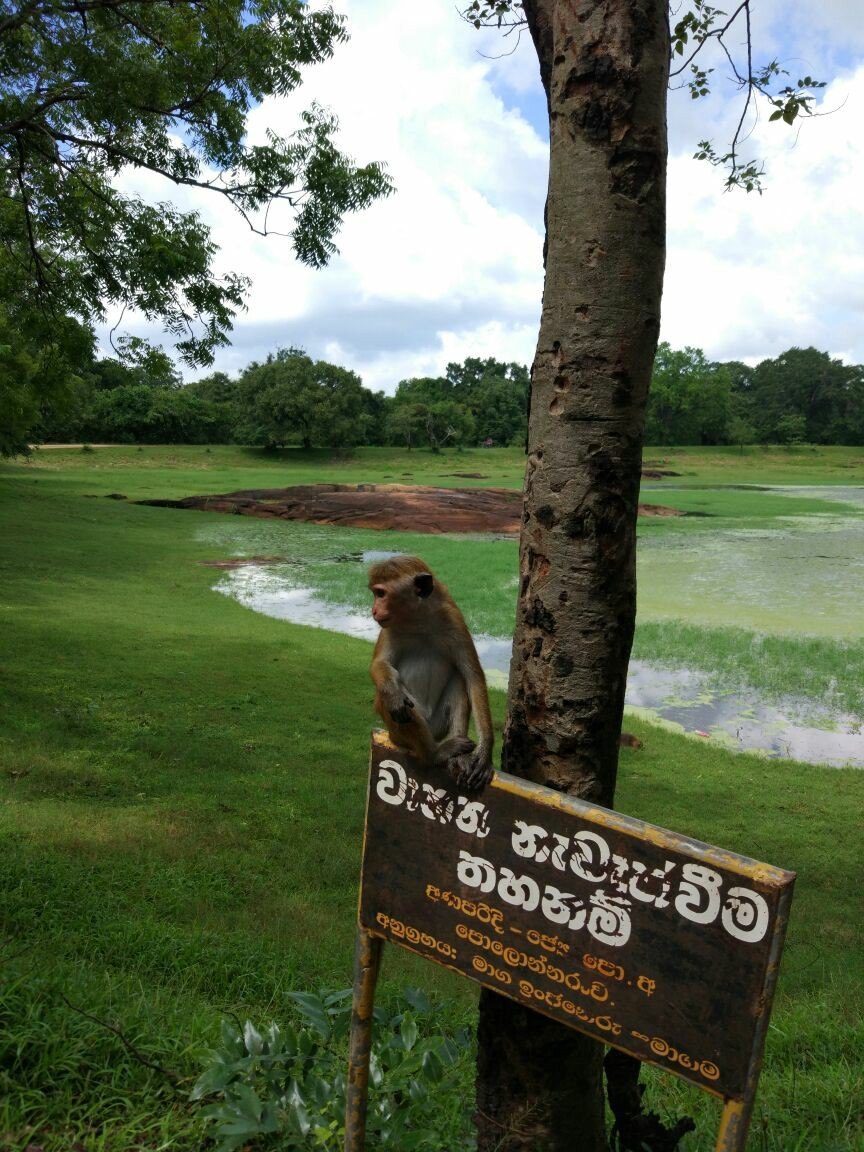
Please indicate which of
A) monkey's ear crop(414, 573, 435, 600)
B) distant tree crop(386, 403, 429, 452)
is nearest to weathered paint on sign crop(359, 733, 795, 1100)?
monkey's ear crop(414, 573, 435, 600)

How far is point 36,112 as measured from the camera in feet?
24.1

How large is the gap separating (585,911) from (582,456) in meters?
1.10

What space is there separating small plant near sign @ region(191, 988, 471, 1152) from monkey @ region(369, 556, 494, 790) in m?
0.88

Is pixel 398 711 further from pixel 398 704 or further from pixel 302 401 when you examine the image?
pixel 302 401

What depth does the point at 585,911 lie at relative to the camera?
1905 millimetres

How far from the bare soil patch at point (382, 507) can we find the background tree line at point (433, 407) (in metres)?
4.96

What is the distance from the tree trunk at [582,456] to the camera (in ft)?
7.06

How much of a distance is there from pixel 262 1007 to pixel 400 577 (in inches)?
75.0

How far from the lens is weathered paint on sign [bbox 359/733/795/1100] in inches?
67.2

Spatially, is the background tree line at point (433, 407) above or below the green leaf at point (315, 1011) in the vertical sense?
above

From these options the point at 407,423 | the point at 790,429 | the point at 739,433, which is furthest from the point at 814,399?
the point at 407,423

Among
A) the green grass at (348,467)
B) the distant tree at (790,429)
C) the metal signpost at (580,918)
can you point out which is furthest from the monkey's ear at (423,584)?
the distant tree at (790,429)

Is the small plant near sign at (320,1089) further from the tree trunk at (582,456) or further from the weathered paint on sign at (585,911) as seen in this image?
the weathered paint on sign at (585,911)

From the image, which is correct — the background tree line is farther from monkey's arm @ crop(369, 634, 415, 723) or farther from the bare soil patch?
monkey's arm @ crop(369, 634, 415, 723)
